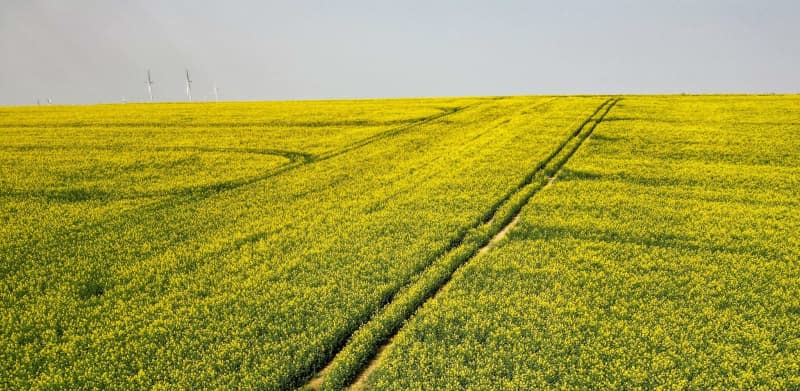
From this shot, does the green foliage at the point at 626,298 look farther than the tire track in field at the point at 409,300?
No

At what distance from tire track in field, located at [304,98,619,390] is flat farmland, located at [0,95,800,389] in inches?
1.9

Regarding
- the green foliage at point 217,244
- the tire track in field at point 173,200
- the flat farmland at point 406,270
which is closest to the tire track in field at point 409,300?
the flat farmland at point 406,270

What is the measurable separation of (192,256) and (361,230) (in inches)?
181

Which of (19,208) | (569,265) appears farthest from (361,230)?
(19,208)

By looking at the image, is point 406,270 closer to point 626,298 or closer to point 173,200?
point 626,298

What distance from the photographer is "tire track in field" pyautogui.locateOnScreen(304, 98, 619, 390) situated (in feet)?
25.6

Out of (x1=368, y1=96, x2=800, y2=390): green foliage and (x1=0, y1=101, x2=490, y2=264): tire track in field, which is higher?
(x1=0, y1=101, x2=490, y2=264): tire track in field

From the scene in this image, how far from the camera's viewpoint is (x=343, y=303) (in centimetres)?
963

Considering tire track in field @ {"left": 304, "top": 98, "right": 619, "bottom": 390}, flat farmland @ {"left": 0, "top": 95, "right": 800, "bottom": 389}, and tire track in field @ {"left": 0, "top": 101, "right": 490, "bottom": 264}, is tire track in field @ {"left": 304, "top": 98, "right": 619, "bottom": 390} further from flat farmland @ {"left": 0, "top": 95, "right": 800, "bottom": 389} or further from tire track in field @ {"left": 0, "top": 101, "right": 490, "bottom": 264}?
tire track in field @ {"left": 0, "top": 101, "right": 490, "bottom": 264}

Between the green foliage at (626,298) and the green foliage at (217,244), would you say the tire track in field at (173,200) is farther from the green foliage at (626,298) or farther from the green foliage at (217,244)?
the green foliage at (626,298)

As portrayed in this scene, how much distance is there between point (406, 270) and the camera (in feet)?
36.0

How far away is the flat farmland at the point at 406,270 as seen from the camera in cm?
788

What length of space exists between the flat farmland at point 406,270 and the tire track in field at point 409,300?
5cm

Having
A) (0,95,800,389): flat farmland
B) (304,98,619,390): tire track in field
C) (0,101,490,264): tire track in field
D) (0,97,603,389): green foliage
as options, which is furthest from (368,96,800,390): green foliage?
(0,101,490,264): tire track in field
